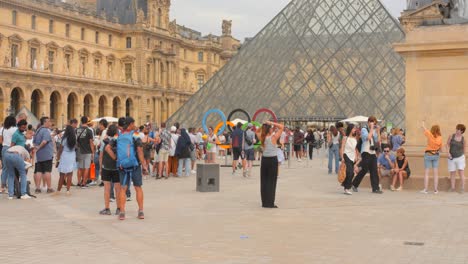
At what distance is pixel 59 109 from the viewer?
190 feet

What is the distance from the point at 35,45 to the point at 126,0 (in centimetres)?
1735

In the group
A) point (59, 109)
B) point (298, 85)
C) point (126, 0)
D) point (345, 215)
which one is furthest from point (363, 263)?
point (126, 0)

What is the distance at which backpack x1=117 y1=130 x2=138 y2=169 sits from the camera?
29.9 ft

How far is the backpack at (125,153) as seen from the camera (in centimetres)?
911

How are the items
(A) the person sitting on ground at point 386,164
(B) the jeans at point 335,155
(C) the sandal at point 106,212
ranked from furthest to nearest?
(B) the jeans at point 335,155 → (A) the person sitting on ground at point 386,164 → (C) the sandal at point 106,212

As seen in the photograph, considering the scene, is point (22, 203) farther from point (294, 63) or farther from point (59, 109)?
point (59, 109)

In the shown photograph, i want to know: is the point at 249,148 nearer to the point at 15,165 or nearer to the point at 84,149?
the point at 84,149

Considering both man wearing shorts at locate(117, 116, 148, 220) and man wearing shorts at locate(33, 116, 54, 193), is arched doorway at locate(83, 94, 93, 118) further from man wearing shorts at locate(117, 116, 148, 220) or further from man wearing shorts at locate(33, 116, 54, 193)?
man wearing shorts at locate(117, 116, 148, 220)

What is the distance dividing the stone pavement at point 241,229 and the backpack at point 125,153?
0.71 metres

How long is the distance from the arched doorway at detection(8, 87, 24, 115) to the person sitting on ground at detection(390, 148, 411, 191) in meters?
43.9

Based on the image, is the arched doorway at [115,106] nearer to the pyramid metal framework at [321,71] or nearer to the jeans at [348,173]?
the pyramid metal framework at [321,71]

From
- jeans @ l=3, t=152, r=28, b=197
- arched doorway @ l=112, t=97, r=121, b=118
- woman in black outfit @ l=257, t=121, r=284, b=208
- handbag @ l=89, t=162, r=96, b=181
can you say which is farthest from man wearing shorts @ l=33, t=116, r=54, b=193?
arched doorway @ l=112, t=97, r=121, b=118

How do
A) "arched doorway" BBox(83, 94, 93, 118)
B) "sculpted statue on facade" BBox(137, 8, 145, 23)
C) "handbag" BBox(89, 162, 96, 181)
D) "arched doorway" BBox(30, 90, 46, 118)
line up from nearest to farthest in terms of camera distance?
"handbag" BBox(89, 162, 96, 181), "arched doorway" BBox(30, 90, 46, 118), "arched doorway" BBox(83, 94, 93, 118), "sculpted statue on facade" BBox(137, 8, 145, 23)

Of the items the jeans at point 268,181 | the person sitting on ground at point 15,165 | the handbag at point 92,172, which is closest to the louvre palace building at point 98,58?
the handbag at point 92,172
